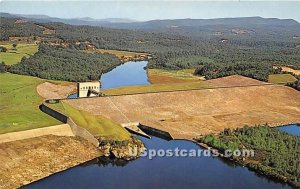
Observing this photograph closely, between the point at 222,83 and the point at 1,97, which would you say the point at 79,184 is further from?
the point at 222,83

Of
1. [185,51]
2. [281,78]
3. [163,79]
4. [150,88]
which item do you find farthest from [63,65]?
[185,51]

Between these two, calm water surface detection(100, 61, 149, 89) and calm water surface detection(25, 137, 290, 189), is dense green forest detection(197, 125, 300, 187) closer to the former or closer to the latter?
calm water surface detection(25, 137, 290, 189)

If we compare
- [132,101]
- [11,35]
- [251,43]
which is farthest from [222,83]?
[251,43]

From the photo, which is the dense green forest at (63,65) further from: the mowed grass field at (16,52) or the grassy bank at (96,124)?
the grassy bank at (96,124)

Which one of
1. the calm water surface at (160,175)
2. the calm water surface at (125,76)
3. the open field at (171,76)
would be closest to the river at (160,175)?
the calm water surface at (160,175)

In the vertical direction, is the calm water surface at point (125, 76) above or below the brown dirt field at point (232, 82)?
below

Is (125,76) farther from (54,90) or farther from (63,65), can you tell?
(54,90)
